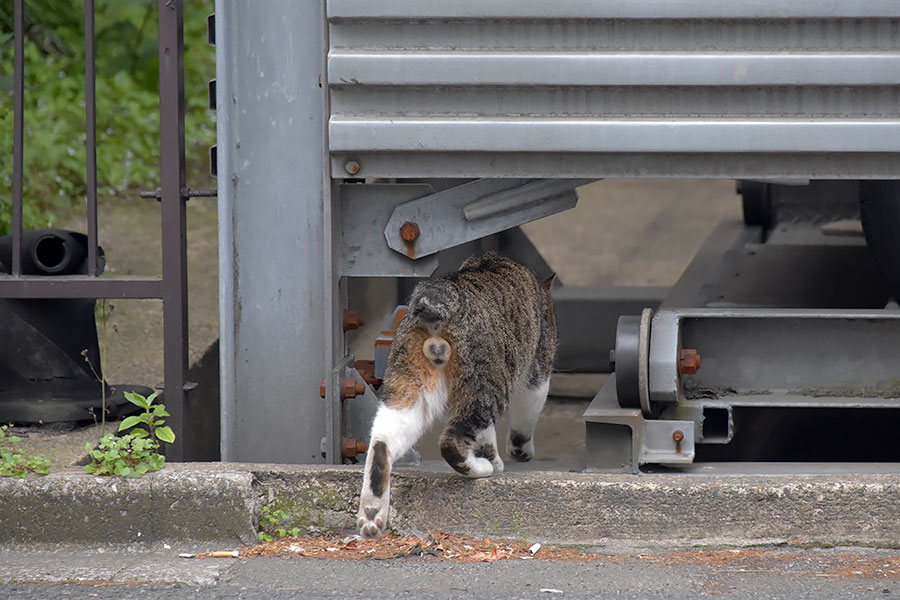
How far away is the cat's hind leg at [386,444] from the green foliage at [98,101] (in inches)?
180

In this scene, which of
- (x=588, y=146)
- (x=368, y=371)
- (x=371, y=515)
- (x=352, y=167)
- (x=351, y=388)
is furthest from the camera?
(x=368, y=371)

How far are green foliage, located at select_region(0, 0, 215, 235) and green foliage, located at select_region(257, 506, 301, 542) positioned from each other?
4.39 metres

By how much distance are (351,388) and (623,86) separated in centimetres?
143

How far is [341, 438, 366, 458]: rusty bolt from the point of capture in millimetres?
4023

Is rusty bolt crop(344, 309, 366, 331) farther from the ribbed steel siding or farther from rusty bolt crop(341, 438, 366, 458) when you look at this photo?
the ribbed steel siding

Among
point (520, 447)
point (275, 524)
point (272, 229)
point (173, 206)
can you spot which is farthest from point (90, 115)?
point (520, 447)

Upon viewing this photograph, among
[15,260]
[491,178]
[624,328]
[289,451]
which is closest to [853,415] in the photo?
[624,328]

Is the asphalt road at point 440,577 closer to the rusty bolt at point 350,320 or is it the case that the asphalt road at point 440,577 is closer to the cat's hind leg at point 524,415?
the rusty bolt at point 350,320

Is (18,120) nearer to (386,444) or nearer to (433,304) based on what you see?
(433,304)

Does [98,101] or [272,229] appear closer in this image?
[272,229]

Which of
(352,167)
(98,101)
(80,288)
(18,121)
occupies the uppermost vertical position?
(98,101)

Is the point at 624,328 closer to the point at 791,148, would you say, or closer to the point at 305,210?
the point at 791,148

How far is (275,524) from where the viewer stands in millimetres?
3688

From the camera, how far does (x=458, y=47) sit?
3807 millimetres
